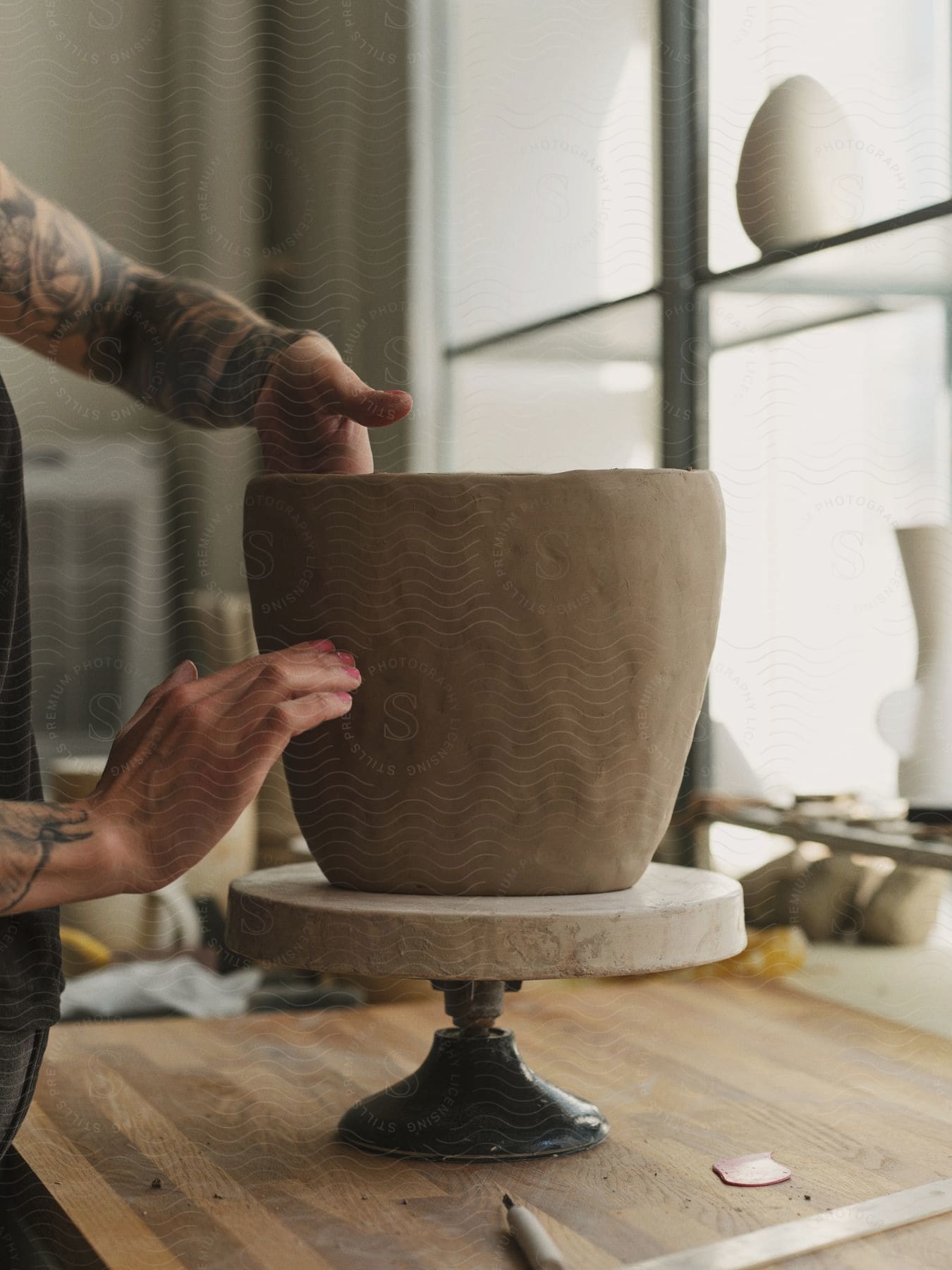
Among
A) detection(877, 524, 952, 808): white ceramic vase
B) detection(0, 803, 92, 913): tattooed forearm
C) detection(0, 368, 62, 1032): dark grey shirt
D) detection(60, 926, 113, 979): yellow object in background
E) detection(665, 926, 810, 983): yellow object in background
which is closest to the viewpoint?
detection(0, 803, 92, 913): tattooed forearm

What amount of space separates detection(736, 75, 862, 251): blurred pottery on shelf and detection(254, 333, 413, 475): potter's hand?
0.50 metres

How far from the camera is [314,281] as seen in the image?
1.69m

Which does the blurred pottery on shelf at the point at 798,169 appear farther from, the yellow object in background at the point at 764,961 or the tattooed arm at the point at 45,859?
the tattooed arm at the point at 45,859

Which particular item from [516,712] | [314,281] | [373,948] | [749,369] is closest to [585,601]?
[516,712]

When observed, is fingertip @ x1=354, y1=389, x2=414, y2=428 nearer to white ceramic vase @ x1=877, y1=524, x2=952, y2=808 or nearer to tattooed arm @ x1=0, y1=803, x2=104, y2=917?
tattooed arm @ x1=0, y1=803, x2=104, y2=917

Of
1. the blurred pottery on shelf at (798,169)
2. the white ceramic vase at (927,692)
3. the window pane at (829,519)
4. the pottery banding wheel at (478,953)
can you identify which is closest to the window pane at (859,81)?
the blurred pottery on shelf at (798,169)

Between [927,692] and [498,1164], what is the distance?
1.92 feet

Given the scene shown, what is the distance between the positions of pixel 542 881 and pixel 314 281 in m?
1.11

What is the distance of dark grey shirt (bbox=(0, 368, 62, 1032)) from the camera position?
2.42ft

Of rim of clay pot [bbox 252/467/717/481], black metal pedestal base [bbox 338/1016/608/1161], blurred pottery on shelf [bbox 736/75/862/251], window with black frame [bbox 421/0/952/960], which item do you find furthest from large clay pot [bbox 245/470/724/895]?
blurred pottery on shelf [bbox 736/75/862/251]

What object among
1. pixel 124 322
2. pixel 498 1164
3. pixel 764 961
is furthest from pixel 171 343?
pixel 764 961

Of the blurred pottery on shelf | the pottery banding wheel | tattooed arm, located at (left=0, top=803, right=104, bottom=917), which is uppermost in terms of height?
the blurred pottery on shelf

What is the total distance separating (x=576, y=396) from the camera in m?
1.32

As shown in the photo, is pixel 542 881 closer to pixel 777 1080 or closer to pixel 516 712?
pixel 516 712
